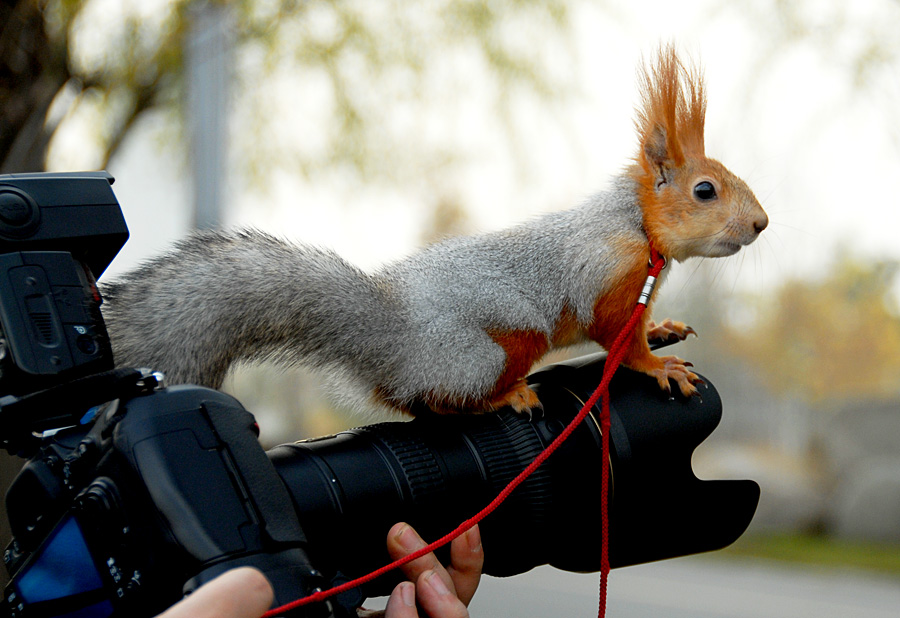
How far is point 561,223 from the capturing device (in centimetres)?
104

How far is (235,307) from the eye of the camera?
2.81ft

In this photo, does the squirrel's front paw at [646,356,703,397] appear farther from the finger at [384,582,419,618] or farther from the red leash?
the finger at [384,582,419,618]

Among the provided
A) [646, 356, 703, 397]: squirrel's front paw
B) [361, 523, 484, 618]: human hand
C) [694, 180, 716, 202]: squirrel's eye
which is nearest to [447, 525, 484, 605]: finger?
[361, 523, 484, 618]: human hand

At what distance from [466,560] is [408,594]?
90mm

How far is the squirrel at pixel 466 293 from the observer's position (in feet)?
2.79

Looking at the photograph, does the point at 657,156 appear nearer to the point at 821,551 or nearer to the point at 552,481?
the point at 552,481

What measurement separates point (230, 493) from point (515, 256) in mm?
510

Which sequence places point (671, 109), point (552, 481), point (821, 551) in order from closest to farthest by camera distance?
point (552, 481), point (671, 109), point (821, 551)

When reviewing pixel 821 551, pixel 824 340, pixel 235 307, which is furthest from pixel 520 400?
pixel 824 340

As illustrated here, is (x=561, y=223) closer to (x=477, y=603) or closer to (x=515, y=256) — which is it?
(x=515, y=256)

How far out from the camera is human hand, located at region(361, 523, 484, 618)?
776 mm

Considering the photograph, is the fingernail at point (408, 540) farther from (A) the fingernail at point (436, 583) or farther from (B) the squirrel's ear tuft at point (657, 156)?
(B) the squirrel's ear tuft at point (657, 156)

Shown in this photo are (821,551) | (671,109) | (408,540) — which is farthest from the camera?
(821,551)

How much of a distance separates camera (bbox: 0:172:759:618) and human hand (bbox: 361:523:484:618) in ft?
0.10
